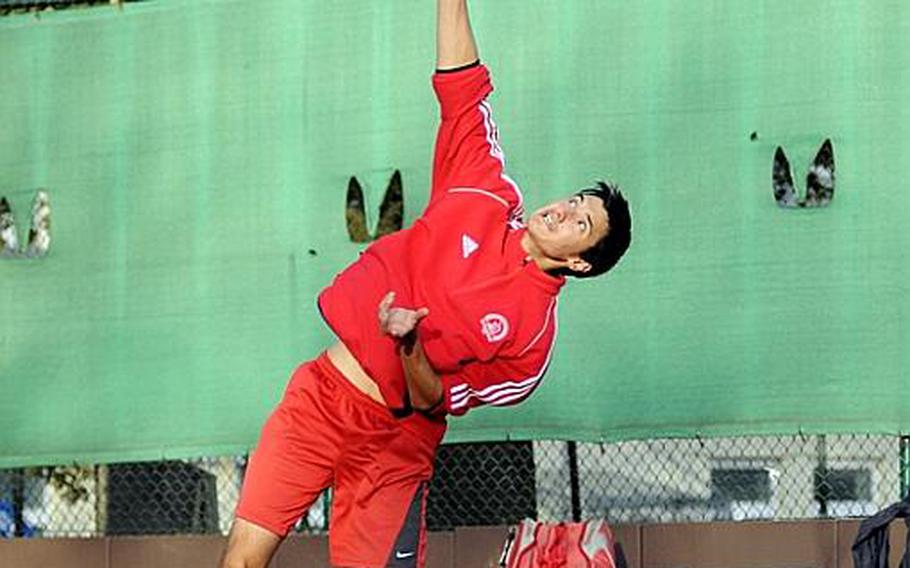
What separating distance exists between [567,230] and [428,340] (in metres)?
0.44

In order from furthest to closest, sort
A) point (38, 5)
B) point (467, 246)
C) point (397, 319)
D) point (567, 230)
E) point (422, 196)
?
point (38, 5) → point (422, 196) → point (467, 246) → point (567, 230) → point (397, 319)

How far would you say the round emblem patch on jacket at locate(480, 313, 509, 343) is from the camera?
5.36m

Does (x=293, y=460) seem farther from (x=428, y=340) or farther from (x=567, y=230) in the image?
(x=567, y=230)

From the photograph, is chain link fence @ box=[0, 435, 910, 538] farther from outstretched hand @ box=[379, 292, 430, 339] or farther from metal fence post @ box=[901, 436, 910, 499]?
outstretched hand @ box=[379, 292, 430, 339]

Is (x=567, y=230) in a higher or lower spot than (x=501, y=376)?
higher

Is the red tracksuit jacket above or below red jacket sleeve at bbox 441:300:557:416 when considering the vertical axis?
above

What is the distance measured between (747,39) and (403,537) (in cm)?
258

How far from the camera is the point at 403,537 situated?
5.50 meters

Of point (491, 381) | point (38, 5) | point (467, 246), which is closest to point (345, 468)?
point (491, 381)

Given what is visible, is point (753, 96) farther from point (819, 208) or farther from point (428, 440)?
point (428, 440)

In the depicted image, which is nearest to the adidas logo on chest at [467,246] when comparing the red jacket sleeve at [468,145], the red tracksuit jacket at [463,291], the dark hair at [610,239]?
the red tracksuit jacket at [463,291]

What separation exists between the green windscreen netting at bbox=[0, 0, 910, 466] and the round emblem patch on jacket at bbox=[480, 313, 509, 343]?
2.01 metres

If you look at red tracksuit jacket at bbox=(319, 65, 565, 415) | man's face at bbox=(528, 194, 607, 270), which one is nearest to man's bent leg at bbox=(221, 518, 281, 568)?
red tracksuit jacket at bbox=(319, 65, 565, 415)

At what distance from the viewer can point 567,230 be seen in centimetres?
530
